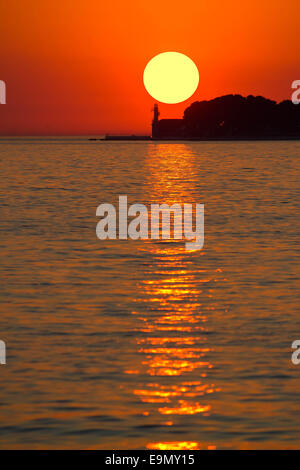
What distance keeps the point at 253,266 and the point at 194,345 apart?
953 centimetres

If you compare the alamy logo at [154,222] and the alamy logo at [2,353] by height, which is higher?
the alamy logo at [154,222]

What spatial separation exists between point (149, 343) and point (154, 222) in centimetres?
2450

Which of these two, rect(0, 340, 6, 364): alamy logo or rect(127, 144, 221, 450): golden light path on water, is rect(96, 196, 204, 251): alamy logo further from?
rect(0, 340, 6, 364): alamy logo

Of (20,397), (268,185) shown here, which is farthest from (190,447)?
(268,185)

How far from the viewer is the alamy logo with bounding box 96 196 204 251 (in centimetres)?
3341

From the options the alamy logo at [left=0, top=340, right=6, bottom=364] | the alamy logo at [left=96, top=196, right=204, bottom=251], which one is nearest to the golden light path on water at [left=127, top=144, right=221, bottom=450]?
the alamy logo at [left=0, top=340, right=6, bottom=364]

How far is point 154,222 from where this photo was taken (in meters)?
40.1

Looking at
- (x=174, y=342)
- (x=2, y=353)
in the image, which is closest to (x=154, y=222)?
(x=174, y=342)

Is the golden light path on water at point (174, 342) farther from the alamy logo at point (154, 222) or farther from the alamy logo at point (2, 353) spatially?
the alamy logo at point (154, 222)

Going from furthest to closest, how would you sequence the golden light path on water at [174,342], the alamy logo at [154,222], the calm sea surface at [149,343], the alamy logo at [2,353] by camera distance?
the alamy logo at [154,222]
the alamy logo at [2,353]
the golden light path on water at [174,342]
the calm sea surface at [149,343]

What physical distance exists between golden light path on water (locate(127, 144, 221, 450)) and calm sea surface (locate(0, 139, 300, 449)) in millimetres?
26

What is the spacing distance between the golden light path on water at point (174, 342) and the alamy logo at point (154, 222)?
651cm

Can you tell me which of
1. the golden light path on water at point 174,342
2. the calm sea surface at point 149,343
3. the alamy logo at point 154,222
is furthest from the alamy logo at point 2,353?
the alamy logo at point 154,222

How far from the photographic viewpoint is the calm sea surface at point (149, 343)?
11.6 m
